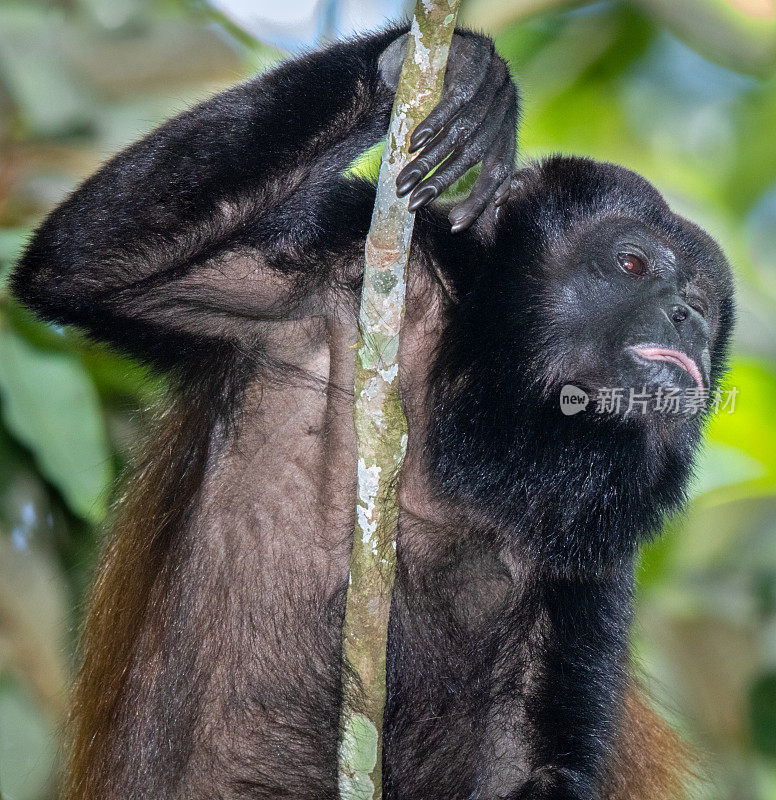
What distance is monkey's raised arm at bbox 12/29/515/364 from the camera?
2143 mm

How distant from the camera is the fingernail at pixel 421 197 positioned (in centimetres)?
173

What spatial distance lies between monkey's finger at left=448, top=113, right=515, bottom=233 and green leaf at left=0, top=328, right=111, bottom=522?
120cm

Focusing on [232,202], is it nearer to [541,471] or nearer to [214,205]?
[214,205]

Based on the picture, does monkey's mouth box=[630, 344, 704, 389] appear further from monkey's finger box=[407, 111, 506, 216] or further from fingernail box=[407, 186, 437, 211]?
fingernail box=[407, 186, 437, 211]

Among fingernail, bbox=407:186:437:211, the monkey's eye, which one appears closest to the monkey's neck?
the monkey's eye

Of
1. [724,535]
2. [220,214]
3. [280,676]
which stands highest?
[220,214]

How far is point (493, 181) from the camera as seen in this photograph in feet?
6.80

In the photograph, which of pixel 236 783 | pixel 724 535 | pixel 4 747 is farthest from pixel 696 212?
pixel 4 747

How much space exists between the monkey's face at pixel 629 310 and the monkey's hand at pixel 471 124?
39 centimetres

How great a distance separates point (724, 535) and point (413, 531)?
5.79 feet

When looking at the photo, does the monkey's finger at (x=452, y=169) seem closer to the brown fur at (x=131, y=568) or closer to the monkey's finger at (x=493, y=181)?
the monkey's finger at (x=493, y=181)

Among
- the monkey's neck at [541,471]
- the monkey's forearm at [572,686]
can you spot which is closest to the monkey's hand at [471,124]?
the monkey's neck at [541,471]

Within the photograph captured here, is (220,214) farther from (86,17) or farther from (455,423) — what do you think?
(86,17)

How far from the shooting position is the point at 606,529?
2420 millimetres
